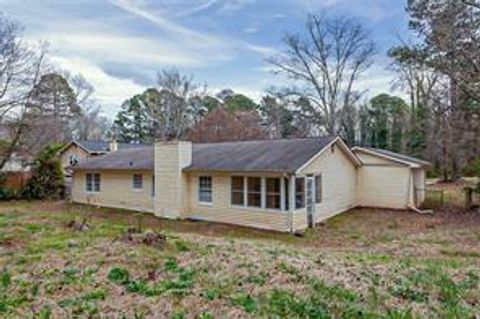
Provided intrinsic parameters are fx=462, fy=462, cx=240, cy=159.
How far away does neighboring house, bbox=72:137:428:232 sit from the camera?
1680 centimetres

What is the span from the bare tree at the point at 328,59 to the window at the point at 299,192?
79.8ft

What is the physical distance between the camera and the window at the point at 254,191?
1712 centimetres

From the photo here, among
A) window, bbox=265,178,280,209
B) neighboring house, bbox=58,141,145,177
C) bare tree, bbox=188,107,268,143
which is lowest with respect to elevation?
window, bbox=265,178,280,209

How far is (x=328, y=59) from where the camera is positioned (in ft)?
133

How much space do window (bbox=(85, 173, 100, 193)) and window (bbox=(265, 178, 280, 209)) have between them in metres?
11.5

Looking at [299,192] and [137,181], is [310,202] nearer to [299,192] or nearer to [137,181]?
[299,192]

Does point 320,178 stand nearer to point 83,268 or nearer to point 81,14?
point 81,14

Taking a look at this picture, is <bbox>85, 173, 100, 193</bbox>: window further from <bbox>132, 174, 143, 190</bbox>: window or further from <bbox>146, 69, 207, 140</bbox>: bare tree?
<bbox>146, 69, 207, 140</bbox>: bare tree

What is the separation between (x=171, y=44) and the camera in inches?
953

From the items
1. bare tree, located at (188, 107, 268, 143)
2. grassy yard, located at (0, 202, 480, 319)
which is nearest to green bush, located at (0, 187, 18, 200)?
grassy yard, located at (0, 202, 480, 319)

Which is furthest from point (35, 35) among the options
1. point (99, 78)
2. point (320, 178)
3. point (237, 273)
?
point (237, 273)

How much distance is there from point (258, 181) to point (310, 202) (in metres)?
2.18

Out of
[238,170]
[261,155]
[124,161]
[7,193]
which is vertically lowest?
[7,193]

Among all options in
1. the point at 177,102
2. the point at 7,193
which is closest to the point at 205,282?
the point at 7,193
